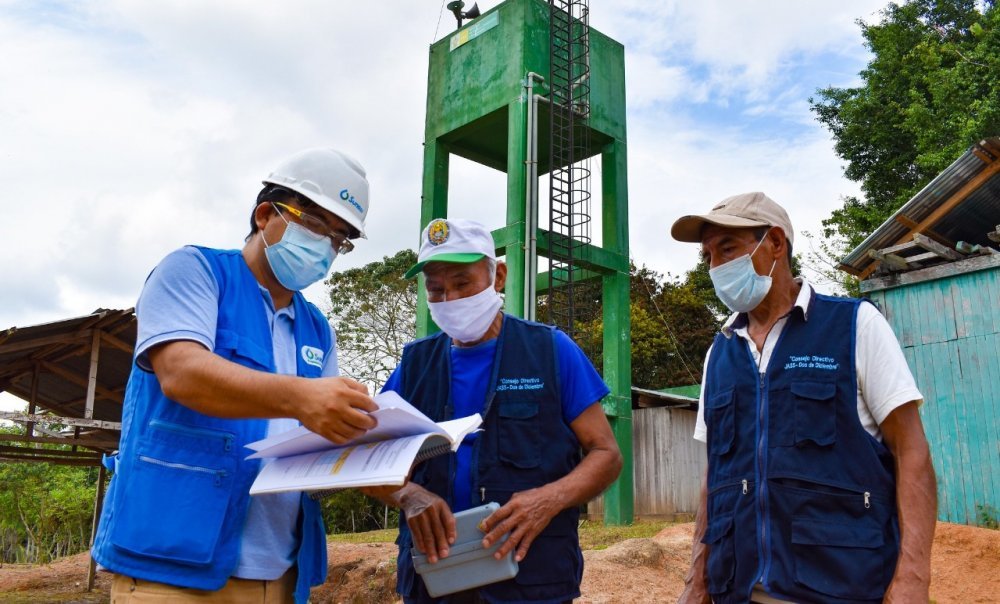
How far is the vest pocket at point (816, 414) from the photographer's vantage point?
2.63 metres

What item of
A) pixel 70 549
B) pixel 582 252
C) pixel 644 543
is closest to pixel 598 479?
pixel 644 543

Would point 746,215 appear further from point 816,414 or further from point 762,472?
point 762,472

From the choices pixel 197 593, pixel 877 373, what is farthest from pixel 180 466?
pixel 877 373

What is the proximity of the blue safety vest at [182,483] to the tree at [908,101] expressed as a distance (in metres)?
21.7

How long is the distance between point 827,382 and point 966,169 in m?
11.1

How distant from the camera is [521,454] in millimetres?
2803

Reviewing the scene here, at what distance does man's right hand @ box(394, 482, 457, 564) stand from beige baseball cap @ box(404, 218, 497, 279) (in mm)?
866

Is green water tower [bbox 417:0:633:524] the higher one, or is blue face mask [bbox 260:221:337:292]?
green water tower [bbox 417:0:633:524]

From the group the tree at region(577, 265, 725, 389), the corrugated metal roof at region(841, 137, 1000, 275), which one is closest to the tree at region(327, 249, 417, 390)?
the tree at region(577, 265, 725, 389)

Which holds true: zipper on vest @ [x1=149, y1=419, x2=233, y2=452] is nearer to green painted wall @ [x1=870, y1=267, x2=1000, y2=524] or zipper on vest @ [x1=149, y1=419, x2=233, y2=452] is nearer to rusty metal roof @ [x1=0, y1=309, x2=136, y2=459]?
rusty metal roof @ [x1=0, y1=309, x2=136, y2=459]

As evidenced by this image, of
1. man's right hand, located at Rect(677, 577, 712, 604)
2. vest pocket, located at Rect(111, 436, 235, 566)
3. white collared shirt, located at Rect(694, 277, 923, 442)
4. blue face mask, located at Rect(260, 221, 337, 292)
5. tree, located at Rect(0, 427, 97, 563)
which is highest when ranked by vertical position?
blue face mask, located at Rect(260, 221, 337, 292)

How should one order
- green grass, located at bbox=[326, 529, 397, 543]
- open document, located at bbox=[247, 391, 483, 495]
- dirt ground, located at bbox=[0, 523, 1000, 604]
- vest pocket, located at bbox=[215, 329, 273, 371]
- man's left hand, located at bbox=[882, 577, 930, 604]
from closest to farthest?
open document, located at bbox=[247, 391, 483, 495] → vest pocket, located at bbox=[215, 329, 273, 371] → man's left hand, located at bbox=[882, 577, 930, 604] → dirt ground, located at bbox=[0, 523, 1000, 604] → green grass, located at bbox=[326, 529, 397, 543]

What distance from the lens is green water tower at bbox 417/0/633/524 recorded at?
58.5 ft

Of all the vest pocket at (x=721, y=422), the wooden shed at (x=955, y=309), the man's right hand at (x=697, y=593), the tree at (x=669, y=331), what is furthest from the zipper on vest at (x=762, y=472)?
the tree at (x=669, y=331)
